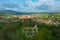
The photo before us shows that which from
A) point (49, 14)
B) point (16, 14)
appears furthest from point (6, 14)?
point (49, 14)

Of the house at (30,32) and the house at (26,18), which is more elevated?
the house at (26,18)

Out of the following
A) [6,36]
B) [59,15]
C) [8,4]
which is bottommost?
[6,36]

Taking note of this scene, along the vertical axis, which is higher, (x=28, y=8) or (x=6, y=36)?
(x=28, y=8)

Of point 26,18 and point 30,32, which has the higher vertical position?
point 26,18

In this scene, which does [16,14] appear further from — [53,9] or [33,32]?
[53,9]

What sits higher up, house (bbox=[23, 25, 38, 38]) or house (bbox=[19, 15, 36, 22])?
house (bbox=[19, 15, 36, 22])

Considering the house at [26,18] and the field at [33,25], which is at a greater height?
the house at [26,18]

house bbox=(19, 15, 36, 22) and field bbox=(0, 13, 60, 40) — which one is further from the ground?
house bbox=(19, 15, 36, 22)
